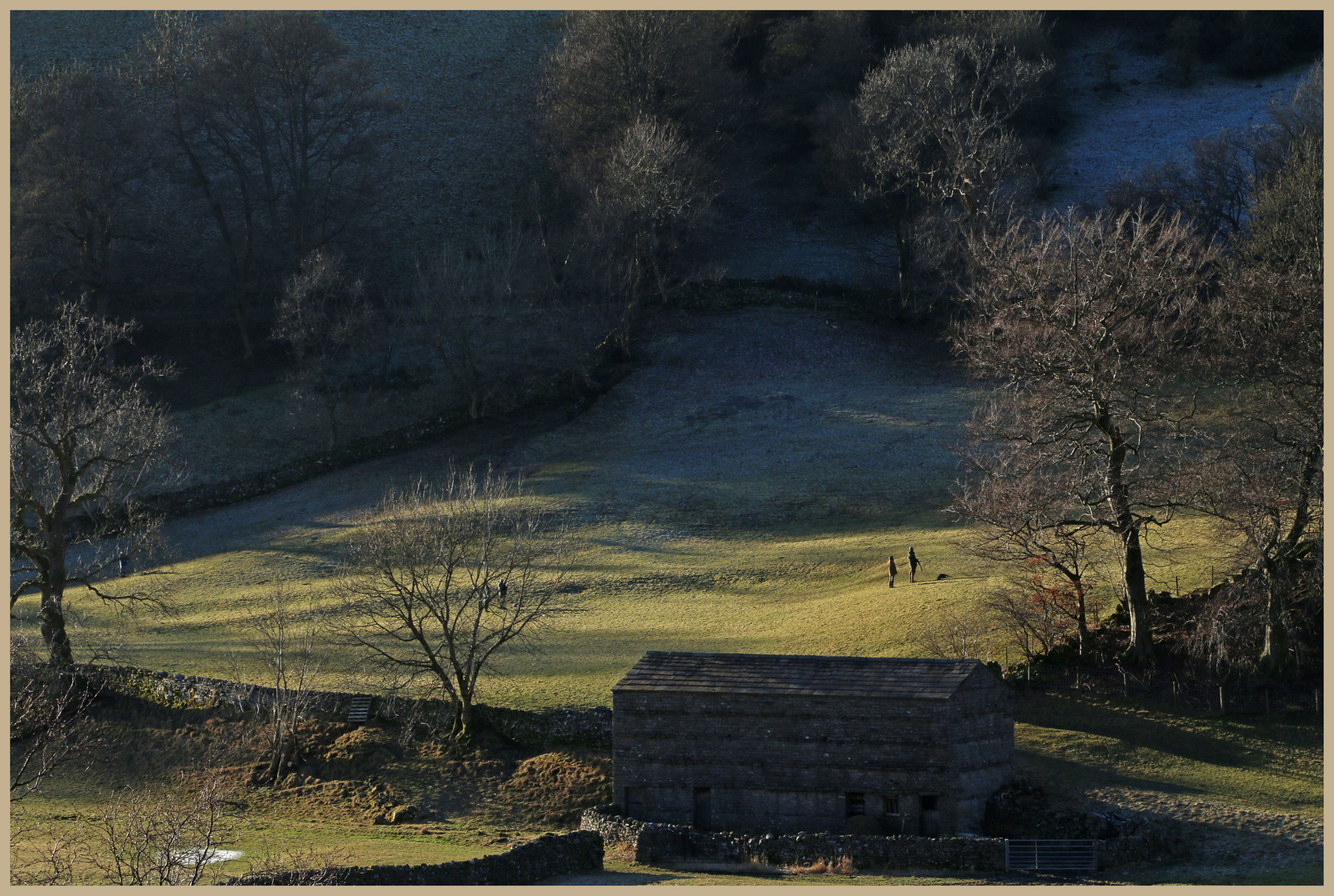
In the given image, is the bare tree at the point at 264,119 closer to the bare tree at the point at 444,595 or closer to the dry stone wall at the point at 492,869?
the bare tree at the point at 444,595

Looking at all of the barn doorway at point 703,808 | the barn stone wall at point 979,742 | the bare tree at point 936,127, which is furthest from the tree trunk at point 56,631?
the bare tree at point 936,127

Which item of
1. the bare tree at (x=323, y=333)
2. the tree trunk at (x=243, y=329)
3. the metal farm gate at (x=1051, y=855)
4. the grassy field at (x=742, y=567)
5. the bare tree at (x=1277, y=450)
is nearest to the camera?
the metal farm gate at (x=1051, y=855)

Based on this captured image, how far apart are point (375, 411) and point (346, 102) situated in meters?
21.5

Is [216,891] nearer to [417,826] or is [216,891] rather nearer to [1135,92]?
[417,826]

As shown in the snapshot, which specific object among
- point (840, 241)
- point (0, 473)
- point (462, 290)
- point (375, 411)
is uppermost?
point (840, 241)

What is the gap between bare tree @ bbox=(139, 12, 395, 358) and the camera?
71.2m

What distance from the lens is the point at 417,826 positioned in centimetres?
2873

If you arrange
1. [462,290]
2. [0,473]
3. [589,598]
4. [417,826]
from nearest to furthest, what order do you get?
[0,473]
[417,826]
[589,598]
[462,290]

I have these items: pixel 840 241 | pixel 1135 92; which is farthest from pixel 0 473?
pixel 1135 92

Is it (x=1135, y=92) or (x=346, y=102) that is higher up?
(x=1135, y=92)

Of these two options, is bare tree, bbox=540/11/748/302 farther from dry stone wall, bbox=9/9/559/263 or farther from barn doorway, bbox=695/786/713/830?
barn doorway, bbox=695/786/713/830

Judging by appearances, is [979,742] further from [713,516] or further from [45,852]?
[713,516]

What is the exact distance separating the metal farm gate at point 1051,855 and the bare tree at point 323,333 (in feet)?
145

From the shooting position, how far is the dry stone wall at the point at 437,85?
3243 inches
